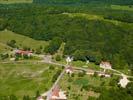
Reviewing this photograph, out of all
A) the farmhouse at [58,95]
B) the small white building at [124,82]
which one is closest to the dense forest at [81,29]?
the small white building at [124,82]

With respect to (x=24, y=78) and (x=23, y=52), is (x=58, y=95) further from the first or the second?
(x=23, y=52)

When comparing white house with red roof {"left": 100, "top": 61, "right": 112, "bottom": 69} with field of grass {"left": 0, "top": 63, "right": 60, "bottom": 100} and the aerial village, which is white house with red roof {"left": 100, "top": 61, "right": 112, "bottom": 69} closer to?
the aerial village

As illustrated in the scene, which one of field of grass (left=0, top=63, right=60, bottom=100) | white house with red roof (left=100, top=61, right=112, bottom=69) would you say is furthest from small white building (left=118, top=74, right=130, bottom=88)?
field of grass (left=0, top=63, right=60, bottom=100)

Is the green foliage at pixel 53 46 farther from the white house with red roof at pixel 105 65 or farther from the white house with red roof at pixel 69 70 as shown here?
the white house with red roof at pixel 105 65

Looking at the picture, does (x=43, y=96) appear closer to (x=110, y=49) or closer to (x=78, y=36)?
(x=110, y=49)

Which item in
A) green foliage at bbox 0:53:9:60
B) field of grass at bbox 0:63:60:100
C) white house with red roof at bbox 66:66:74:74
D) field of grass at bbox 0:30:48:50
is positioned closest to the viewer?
field of grass at bbox 0:63:60:100

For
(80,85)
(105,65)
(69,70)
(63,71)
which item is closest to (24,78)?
(63,71)
